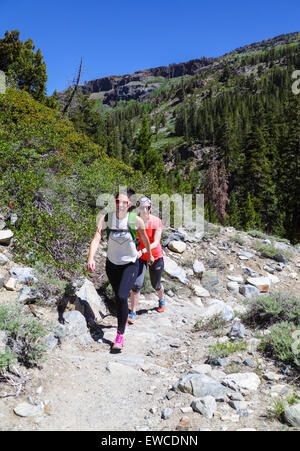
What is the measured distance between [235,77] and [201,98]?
66.7 feet

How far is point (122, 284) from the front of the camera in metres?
3.74

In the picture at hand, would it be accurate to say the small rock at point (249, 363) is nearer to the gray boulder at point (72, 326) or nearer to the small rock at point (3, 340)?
the gray boulder at point (72, 326)

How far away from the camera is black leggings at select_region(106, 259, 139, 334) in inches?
148

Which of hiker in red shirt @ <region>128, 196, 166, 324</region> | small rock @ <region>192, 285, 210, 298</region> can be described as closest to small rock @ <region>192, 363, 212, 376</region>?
hiker in red shirt @ <region>128, 196, 166, 324</region>

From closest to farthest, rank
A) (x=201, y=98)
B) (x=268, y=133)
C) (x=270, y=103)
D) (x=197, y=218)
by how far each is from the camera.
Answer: (x=197, y=218)
(x=268, y=133)
(x=270, y=103)
(x=201, y=98)

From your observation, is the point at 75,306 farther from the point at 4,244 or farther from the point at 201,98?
the point at 201,98

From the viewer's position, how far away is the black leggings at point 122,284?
3.75 meters

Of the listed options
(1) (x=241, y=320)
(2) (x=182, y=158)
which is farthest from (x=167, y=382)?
(2) (x=182, y=158)

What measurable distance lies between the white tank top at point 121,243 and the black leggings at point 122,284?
0.09 meters

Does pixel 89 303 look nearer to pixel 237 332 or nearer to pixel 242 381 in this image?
pixel 237 332

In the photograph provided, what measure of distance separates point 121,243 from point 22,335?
5.08ft

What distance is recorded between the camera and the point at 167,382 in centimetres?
308

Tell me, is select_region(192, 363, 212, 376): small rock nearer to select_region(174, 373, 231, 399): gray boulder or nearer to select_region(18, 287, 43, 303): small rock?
select_region(174, 373, 231, 399): gray boulder

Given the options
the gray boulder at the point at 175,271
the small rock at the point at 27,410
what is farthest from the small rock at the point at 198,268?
the small rock at the point at 27,410
